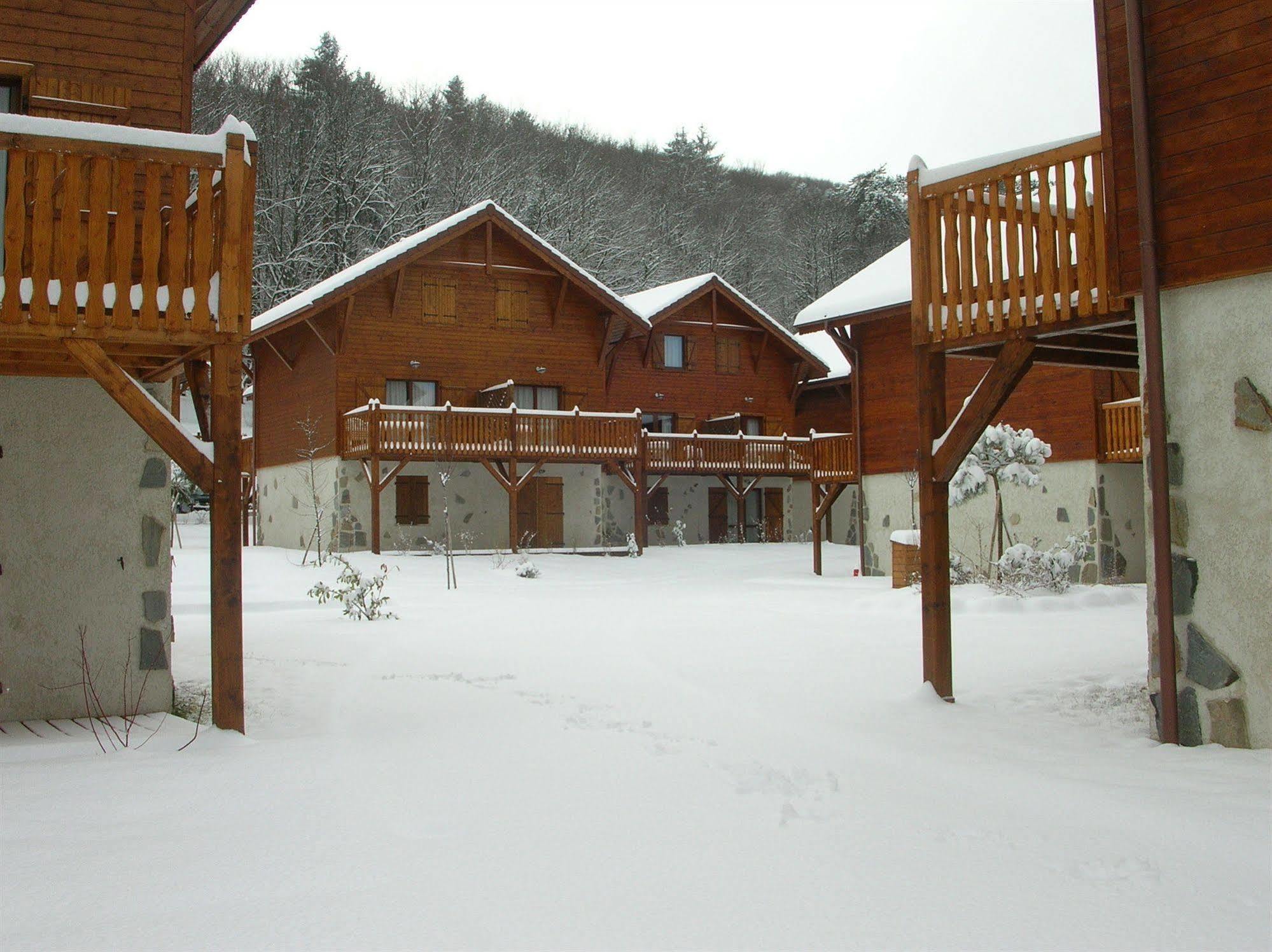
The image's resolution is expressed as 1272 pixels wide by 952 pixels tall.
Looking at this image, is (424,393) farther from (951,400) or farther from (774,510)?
(951,400)

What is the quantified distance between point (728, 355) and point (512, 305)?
8.04m

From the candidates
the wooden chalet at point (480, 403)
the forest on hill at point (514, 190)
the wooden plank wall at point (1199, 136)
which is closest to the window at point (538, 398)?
the wooden chalet at point (480, 403)

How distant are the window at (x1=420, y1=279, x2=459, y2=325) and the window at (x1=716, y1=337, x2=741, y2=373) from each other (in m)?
9.04

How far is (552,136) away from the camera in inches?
2188

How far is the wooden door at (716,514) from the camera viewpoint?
32750 mm

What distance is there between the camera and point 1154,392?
22.0 ft

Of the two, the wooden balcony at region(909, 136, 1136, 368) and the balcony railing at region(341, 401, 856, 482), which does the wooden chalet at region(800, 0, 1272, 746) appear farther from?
the balcony railing at region(341, 401, 856, 482)

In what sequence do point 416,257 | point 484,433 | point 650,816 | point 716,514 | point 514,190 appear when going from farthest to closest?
point 514,190 < point 716,514 < point 416,257 < point 484,433 < point 650,816

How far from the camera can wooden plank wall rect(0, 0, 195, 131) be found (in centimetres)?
815

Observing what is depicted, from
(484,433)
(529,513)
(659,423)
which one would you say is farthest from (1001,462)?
(659,423)

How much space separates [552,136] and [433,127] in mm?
8700

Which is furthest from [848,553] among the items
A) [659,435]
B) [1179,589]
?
[1179,589]

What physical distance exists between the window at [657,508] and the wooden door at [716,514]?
1.40 m

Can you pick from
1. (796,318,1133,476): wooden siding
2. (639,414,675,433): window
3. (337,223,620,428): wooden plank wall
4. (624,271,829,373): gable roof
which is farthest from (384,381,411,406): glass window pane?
(796,318,1133,476): wooden siding
